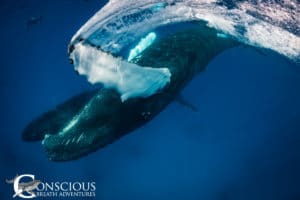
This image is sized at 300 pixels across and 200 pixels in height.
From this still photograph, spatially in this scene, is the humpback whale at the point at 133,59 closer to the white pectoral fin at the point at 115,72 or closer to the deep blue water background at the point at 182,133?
the white pectoral fin at the point at 115,72

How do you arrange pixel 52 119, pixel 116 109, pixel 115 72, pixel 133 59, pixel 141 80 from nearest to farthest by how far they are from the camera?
pixel 115 72 → pixel 141 80 → pixel 116 109 → pixel 133 59 → pixel 52 119

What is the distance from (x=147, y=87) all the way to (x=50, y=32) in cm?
1837

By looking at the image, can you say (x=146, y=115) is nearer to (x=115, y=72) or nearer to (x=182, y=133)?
(x=115, y=72)

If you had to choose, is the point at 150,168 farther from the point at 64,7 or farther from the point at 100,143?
the point at 100,143

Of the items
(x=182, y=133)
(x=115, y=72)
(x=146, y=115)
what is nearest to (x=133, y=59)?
(x=146, y=115)

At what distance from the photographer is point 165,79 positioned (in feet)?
8.73

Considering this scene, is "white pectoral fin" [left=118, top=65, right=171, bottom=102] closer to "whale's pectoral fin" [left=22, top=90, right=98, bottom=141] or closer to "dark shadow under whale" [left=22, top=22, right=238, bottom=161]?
"dark shadow under whale" [left=22, top=22, right=238, bottom=161]

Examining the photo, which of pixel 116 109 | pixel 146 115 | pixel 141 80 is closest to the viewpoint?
pixel 141 80

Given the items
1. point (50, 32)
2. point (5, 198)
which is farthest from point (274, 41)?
point (5, 198)

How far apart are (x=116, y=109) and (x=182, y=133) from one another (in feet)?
71.7

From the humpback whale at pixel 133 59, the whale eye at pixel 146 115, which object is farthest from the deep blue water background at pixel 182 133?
the whale eye at pixel 146 115

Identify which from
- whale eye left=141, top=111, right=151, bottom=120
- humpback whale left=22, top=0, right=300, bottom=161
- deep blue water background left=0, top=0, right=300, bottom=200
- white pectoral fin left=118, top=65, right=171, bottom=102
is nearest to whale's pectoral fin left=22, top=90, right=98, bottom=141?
humpback whale left=22, top=0, right=300, bottom=161

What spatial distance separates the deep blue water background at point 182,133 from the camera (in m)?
20.6

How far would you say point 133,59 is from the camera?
14.3ft
